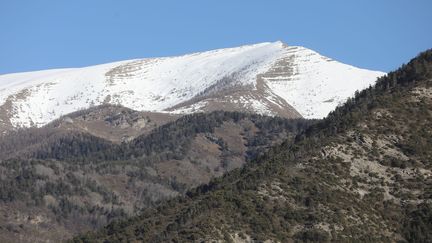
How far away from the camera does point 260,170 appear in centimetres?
11112

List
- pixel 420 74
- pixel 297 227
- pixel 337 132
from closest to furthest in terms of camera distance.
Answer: pixel 297 227
pixel 337 132
pixel 420 74

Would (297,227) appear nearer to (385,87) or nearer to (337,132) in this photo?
(337,132)

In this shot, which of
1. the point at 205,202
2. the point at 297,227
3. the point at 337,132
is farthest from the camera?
the point at 337,132

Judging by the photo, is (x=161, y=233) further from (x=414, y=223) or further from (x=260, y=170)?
(x=414, y=223)

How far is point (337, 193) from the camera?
335ft

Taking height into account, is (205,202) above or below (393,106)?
below

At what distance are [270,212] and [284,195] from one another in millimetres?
3946

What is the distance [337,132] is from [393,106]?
304 inches

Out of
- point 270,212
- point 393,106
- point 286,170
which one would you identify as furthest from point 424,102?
point 270,212

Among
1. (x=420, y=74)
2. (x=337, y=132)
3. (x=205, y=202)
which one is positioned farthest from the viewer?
(x=420, y=74)

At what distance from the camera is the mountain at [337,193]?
95562mm

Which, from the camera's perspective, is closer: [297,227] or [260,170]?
[297,227]

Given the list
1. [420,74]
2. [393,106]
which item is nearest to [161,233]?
[393,106]

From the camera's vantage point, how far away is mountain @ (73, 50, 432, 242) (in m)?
95.6
